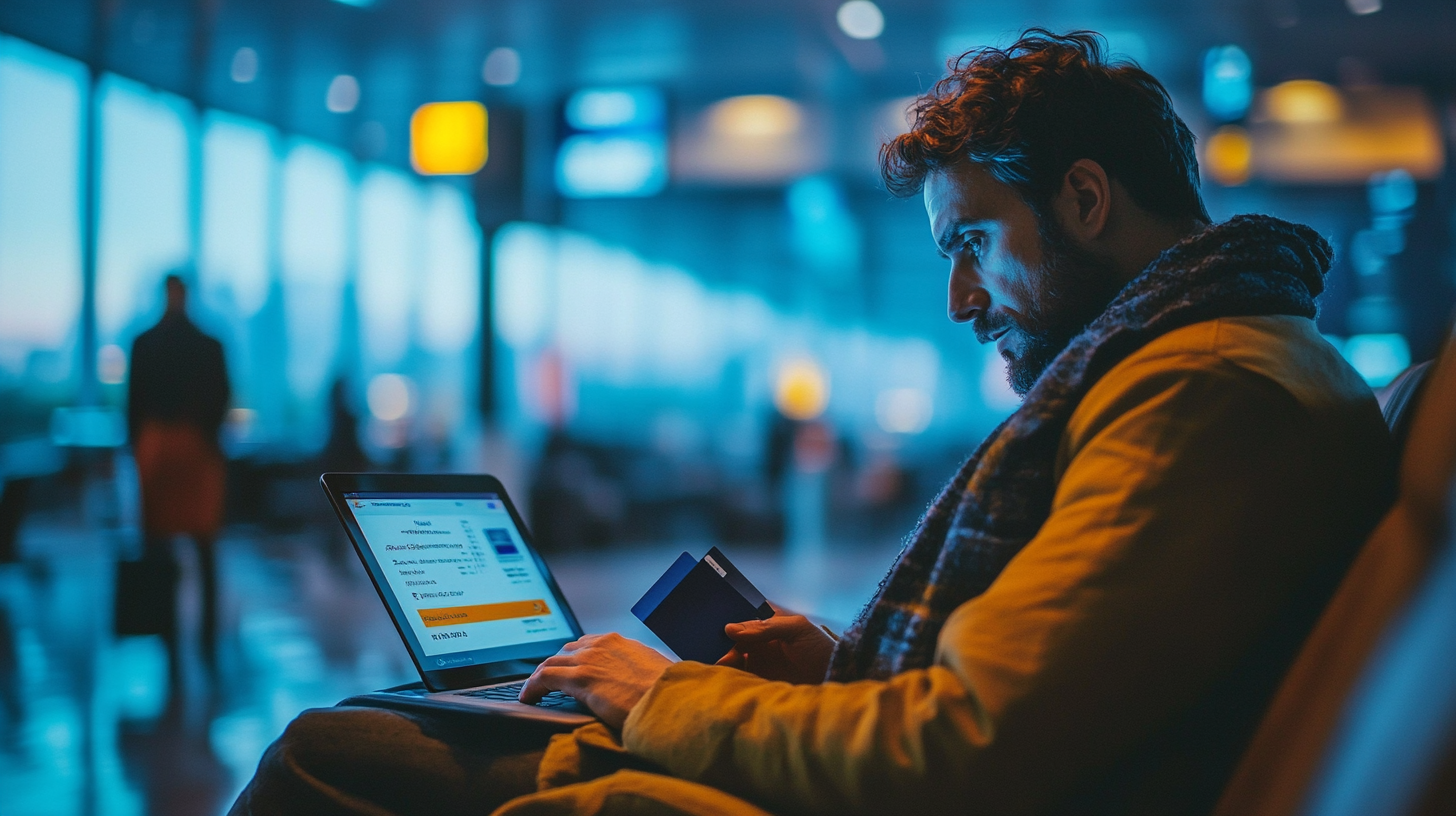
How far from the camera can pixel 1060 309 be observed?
3.95ft

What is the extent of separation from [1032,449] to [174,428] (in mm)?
4320

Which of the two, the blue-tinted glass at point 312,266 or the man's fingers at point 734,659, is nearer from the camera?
the man's fingers at point 734,659

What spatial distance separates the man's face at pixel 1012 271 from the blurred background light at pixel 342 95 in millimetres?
9204

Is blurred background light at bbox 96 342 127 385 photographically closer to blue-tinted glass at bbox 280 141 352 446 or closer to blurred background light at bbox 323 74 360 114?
blue-tinted glass at bbox 280 141 352 446

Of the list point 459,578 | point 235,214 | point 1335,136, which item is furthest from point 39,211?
point 1335,136

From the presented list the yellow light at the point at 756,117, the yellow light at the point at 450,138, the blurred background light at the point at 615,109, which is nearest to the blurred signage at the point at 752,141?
the yellow light at the point at 756,117

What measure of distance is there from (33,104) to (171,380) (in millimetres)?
4860

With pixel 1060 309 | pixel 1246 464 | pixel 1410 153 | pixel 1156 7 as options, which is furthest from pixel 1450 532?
pixel 1410 153

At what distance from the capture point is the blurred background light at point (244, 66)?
27.8ft

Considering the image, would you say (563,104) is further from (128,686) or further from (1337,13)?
(1337,13)

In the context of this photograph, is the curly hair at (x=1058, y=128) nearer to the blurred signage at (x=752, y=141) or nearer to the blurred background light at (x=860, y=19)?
the blurred background light at (x=860, y=19)

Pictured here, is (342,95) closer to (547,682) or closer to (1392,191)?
(1392,191)

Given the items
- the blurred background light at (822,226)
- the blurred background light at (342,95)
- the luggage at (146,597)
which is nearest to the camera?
the luggage at (146,597)

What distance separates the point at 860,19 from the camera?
7.46 m
